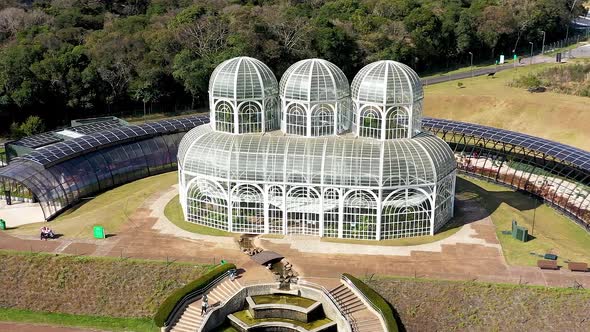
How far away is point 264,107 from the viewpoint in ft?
255

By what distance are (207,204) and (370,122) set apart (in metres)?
23.0

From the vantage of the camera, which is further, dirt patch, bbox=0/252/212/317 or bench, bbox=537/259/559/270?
bench, bbox=537/259/559/270

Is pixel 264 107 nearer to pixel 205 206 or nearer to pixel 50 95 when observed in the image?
pixel 205 206

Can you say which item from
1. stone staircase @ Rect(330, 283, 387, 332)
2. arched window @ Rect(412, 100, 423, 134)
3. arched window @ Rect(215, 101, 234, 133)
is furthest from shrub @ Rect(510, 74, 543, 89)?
stone staircase @ Rect(330, 283, 387, 332)

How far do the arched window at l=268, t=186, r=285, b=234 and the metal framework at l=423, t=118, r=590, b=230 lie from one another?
1473 inches

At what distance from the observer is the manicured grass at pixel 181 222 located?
2901 inches

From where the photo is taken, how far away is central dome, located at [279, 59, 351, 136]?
75438 millimetres

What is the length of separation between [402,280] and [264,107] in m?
29.6

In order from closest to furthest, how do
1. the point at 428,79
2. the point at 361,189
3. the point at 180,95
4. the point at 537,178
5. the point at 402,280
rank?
the point at 402,280 → the point at 361,189 → the point at 537,178 → the point at 180,95 → the point at 428,79

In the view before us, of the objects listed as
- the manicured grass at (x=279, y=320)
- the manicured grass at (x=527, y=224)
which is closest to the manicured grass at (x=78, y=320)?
the manicured grass at (x=279, y=320)

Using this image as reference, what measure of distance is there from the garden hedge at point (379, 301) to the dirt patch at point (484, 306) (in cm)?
149

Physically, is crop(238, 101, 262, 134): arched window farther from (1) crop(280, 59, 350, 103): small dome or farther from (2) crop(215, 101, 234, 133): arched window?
(1) crop(280, 59, 350, 103): small dome

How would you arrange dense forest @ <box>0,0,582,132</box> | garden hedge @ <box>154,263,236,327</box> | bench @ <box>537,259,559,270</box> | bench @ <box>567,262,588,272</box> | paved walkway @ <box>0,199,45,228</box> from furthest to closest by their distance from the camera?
dense forest @ <box>0,0,582,132</box>
paved walkway @ <box>0,199,45,228</box>
bench @ <box>537,259,559,270</box>
bench @ <box>567,262,588,272</box>
garden hedge @ <box>154,263,236,327</box>

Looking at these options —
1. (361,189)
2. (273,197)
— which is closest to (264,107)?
(273,197)
